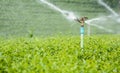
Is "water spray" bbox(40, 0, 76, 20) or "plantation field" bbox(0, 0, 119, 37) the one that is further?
"water spray" bbox(40, 0, 76, 20)

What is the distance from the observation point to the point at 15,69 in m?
3.66

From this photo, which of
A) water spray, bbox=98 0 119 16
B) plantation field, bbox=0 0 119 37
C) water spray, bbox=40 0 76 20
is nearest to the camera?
plantation field, bbox=0 0 119 37

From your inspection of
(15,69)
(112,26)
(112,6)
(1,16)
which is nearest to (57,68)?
(15,69)

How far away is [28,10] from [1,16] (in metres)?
1.33

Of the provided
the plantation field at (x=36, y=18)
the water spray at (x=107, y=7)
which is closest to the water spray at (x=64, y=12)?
the plantation field at (x=36, y=18)

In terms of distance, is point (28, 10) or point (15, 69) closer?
point (15, 69)

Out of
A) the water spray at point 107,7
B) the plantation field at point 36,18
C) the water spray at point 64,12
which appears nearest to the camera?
the plantation field at point 36,18

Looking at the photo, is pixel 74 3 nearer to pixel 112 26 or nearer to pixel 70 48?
pixel 112 26

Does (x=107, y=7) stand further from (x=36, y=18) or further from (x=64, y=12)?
(x=36, y=18)

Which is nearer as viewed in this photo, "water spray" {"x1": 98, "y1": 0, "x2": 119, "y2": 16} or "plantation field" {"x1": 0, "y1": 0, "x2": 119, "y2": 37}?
"plantation field" {"x1": 0, "y1": 0, "x2": 119, "y2": 37}

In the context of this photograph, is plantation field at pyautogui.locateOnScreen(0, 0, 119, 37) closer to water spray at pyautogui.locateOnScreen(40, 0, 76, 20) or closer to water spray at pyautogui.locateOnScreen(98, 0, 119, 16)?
water spray at pyautogui.locateOnScreen(40, 0, 76, 20)

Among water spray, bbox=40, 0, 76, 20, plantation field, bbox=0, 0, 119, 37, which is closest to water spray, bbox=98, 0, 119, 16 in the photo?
plantation field, bbox=0, 0, 119, 37

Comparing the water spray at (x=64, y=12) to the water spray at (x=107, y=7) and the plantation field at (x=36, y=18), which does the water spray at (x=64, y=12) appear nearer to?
the plantation field at (x=36, y=18)

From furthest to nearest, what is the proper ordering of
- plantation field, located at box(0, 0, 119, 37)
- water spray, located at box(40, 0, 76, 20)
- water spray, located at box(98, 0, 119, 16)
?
1. water spray, located at box(98, 0, 119, 16)
2. water spray, located at box(40, 0, 76, 20)
3. plantation field, located at box(0, 0, 119, 37)
